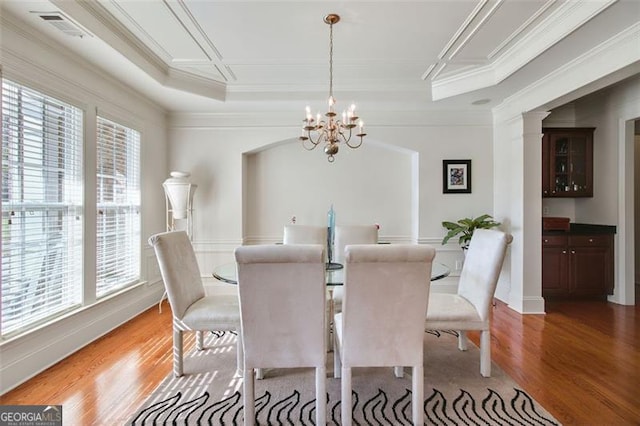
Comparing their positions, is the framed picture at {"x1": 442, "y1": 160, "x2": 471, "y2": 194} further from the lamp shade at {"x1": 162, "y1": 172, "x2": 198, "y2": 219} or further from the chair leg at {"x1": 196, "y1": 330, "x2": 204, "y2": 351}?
the chair leg at {"x1": 196, "y1": 330, "x2": 204, "y2": 351}

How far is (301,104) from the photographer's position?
13.5 feet

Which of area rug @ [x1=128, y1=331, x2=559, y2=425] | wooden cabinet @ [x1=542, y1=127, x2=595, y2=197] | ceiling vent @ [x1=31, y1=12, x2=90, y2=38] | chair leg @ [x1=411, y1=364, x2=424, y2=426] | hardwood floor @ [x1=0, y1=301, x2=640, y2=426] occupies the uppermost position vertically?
ceiling vent @ [x1=31, y1=12, x2=90, y2=38]

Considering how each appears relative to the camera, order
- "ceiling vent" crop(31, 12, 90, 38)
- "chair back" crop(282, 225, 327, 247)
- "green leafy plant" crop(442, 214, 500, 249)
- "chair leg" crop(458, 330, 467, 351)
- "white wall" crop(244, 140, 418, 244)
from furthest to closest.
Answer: "white wall" crop(244, 140, 418, 244) → "green leafy plant" crop(442, 214, 500, 249) → "chair back" crop(282, 225, 327, 247) → "chair leg" crop(458, 330, 467, 351) → "ceiling vent" crop(31, 12, 90, 38)

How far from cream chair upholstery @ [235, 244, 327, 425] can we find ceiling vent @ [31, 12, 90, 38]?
2.05 m

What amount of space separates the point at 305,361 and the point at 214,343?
5.07 ft

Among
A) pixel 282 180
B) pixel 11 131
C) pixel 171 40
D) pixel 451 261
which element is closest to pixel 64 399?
pixel 11 131

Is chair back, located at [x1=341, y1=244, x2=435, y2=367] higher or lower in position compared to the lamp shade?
lower

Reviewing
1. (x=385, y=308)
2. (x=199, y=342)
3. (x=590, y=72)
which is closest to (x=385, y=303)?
(x=385, y=308)

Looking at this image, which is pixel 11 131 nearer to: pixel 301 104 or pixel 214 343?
pixel 214 343

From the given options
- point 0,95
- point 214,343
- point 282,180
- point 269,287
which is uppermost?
point 0,95

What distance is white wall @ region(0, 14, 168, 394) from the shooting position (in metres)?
2.19

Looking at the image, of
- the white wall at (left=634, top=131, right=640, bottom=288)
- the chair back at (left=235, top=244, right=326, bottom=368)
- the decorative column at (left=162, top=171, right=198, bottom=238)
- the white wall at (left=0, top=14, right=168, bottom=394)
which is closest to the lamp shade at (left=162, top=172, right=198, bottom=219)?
the decorative column at (left=162, top=171, right=198, bottom=238)

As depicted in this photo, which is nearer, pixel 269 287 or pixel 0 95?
pixel 269 287

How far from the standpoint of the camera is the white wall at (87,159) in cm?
219
